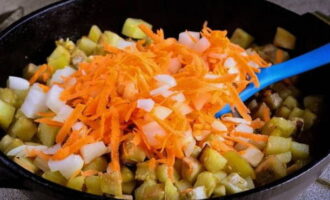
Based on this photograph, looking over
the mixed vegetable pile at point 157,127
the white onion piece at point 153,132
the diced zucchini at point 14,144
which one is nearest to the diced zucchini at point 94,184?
the mixed vegetable pile at point 157,127

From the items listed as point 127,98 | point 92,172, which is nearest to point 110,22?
point 127,98

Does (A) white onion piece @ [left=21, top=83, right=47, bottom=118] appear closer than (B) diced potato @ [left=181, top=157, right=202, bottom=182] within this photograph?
No

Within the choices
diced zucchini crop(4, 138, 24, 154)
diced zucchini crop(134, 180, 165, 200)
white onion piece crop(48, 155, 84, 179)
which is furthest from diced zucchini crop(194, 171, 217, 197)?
diced zucchini crop(4, 138, 24, 154)

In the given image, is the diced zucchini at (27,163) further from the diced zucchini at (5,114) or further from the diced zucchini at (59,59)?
the diced zucchini at (59,59)

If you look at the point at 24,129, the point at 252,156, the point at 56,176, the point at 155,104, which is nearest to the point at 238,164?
the point at 252,156

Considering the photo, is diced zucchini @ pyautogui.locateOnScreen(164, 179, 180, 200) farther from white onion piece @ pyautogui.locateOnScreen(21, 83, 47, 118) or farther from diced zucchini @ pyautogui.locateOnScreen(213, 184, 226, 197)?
white onion piece @ pyautogui.locateOnScreen(21, 83, 47, 118)
